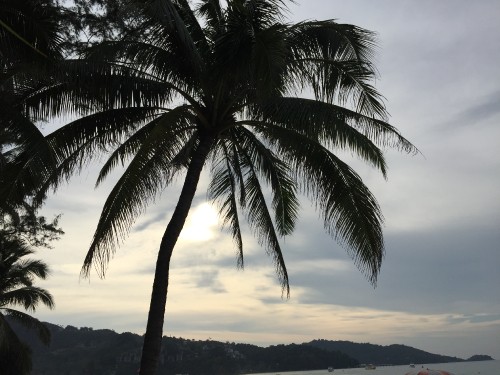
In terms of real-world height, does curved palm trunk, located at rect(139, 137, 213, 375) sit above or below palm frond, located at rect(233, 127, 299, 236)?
below

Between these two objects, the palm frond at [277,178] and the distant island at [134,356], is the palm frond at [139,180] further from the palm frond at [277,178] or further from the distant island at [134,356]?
the distant island at [134,356]

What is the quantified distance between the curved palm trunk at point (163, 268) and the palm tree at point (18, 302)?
17.2m

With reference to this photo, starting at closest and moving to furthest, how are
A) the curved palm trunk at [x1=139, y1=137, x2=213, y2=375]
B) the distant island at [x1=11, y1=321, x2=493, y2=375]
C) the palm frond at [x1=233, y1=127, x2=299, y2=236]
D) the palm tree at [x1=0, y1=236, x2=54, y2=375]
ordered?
1. the curved palm trunk at [x1=139, y1=137, x2=213, y2=375]
2. the palm frond at [x1=233, y1=127, x2=299, y2=236]
3. the palm tree at [x1=0, y1=236, x2=54, y2=375]
4. the distant island at [x1=11, y1=321, x2=493, y2=375]

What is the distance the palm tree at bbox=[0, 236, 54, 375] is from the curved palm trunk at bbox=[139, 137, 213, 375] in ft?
56.5

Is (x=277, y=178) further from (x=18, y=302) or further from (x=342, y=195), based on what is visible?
(x=18, y=302)

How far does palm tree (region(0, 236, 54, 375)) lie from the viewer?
26.8 meters

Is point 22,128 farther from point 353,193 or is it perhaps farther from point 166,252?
point 353,193

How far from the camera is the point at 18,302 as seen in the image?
28469 mm

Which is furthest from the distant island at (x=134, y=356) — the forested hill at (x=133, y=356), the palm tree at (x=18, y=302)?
the palm tree at (x=18, y=302)

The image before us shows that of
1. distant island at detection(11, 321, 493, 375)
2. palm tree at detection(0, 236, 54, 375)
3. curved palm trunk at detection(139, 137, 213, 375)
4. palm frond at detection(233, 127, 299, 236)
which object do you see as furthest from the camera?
distant island at detection(11, 321, 493, 375)

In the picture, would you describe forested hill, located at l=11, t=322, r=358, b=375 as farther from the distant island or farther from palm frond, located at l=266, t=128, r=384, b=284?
palm frond, located at l=266, t=128, r=384, b=284

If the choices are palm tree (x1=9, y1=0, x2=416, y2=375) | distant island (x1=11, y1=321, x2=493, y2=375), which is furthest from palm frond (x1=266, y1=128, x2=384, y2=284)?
distant island (x1=11, y1=321, x2=493, y2=375)

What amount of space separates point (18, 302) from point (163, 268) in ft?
69.2

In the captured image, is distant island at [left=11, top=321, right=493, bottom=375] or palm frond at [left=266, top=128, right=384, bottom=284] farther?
distant island at [left=11, top=321, right=493, bottom=375]
